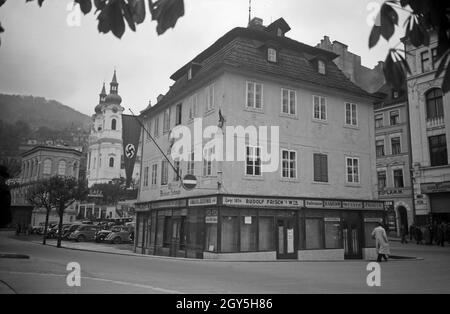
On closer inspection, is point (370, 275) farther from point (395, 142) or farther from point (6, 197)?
Answer: point (395, 142)

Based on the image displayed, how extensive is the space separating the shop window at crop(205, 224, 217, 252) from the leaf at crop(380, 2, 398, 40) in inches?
754

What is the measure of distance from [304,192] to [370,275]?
10.7 meters

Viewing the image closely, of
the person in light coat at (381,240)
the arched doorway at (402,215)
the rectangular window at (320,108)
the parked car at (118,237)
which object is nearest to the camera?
the person in light coat at (381,240)

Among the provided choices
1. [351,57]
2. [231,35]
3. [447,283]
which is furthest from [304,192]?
[351,57]

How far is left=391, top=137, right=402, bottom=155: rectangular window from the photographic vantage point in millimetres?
46584

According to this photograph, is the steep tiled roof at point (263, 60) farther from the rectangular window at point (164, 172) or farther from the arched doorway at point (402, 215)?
the arched doorway at point (402, 215)

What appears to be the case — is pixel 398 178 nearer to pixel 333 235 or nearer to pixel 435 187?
pixel 435 187

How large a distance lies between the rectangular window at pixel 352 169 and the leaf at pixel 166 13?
24946mm

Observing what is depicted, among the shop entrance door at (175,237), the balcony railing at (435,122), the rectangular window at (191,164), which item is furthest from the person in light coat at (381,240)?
the balcony railing at (435,122)

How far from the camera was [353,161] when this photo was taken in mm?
27125

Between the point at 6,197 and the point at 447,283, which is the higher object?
the point at 6,197

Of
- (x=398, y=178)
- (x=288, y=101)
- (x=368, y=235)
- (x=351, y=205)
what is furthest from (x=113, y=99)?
(x=368, y=235)

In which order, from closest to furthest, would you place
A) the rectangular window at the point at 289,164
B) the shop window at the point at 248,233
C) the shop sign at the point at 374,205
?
the shop window at the point at 248,233
the rectangular window at the point at 289,164
the shop sign at the point at 374,205

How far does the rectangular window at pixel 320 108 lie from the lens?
26086 millimetres
